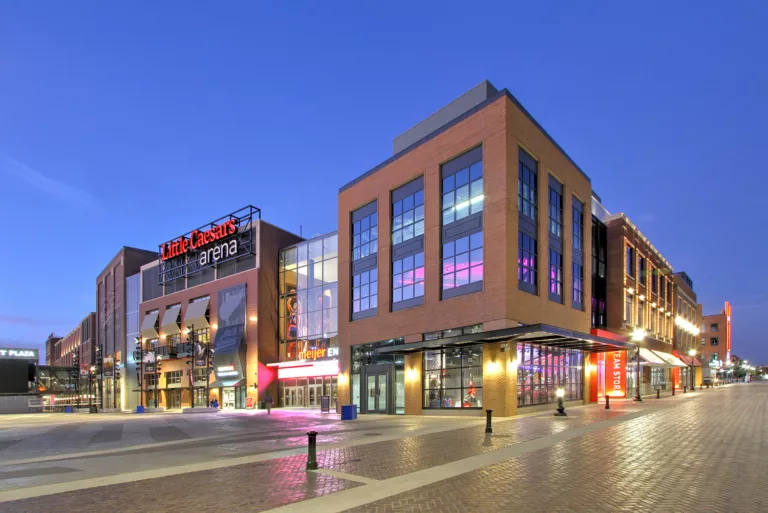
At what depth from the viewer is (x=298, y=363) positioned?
45.0 metres

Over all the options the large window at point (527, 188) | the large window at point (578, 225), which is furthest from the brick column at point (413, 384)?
the large window at point (578, 225)

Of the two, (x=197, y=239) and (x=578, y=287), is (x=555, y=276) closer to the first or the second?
(x=578, y=287)

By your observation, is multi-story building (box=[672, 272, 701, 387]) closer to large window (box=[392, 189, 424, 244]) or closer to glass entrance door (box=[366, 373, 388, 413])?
glass entrance door (box=[366, 373, 388, 413])

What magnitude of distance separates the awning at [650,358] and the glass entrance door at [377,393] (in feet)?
86.7

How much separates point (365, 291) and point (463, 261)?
936 centimetres

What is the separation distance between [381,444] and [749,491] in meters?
9.83

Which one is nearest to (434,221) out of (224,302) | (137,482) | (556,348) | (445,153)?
(445,153)

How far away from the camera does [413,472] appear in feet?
37.0

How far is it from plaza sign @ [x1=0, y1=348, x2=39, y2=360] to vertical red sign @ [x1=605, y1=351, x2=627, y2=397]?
271 feet

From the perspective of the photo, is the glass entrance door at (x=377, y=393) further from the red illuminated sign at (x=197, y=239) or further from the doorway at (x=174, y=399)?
the doorway at (x=174, y=399)

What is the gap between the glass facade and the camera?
44219 mm

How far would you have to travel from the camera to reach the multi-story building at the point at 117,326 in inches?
2712

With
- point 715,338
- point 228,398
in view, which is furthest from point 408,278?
point 715,338

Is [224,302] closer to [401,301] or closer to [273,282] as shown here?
[273,282]
